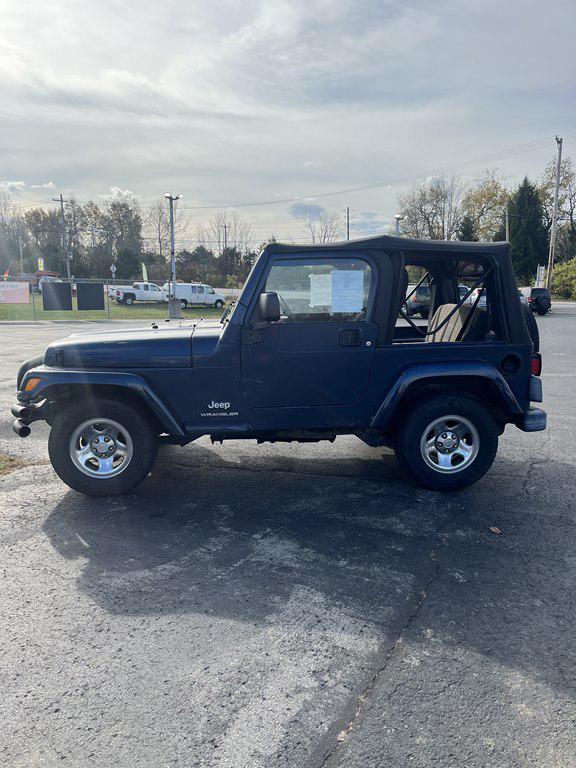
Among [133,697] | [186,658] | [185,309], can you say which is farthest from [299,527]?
[185,309]

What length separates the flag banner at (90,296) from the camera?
84.4 feet

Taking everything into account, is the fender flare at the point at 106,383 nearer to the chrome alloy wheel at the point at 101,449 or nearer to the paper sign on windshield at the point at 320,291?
the chrome alloy wheel at the point at 101,449

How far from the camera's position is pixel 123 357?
14.8 feet

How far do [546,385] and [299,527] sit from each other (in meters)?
7.21

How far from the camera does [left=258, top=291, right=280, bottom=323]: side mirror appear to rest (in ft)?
13.8

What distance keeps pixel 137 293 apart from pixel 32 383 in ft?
126

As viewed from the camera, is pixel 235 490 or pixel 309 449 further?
pixel 309 449

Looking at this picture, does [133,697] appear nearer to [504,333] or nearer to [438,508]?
[438,508]

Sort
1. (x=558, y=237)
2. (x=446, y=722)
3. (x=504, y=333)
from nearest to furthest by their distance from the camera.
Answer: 1. (x=446, y=722)
2. (x=504, y=333)
3. (x=558, y=237)

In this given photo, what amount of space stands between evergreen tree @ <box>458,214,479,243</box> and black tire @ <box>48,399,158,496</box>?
59.8 metres

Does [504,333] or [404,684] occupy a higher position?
[504,333]

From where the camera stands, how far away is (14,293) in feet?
88.9

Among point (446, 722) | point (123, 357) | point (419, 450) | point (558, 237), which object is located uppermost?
point (558, 237)

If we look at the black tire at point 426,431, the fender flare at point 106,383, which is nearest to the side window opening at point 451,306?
the black tire at point 426,431
